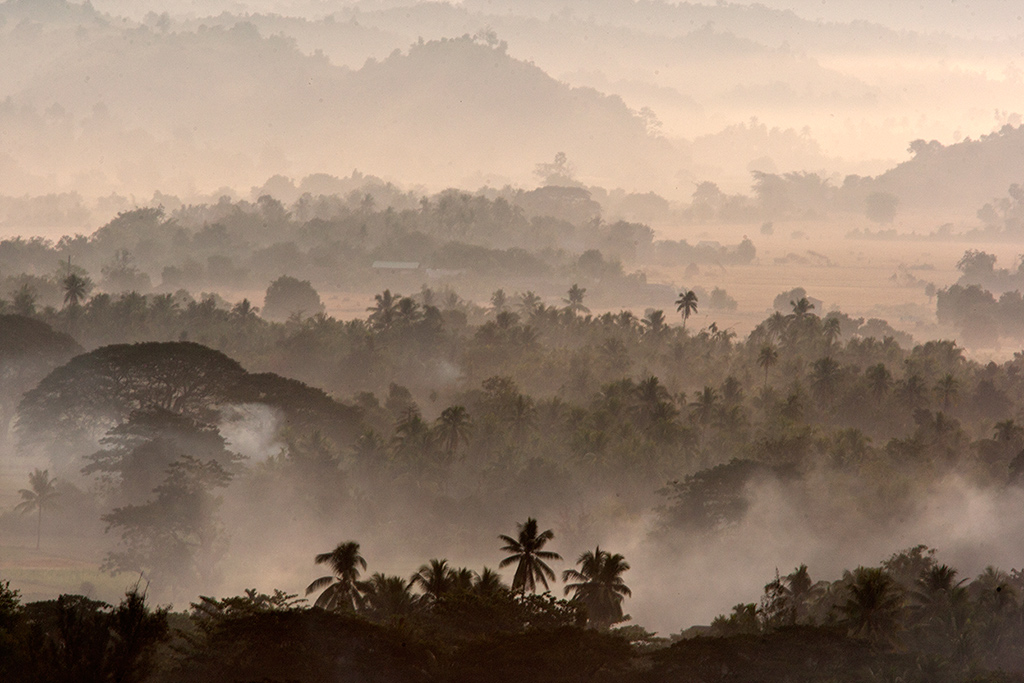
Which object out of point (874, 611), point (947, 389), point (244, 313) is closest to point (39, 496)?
point (244, 313)

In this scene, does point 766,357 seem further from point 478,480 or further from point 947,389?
point 478,480

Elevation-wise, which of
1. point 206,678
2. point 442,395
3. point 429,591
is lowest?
point 206,678

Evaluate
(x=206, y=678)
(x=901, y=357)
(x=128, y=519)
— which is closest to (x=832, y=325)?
(x=901, y=357)

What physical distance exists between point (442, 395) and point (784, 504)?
46.2 meters

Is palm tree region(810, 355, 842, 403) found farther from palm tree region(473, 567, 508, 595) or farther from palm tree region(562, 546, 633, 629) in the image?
palm tree region(473, 567, 508, 595)

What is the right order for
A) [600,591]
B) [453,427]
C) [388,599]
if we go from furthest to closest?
[453,427], [600,591], [388,599]

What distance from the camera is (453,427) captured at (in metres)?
99.5

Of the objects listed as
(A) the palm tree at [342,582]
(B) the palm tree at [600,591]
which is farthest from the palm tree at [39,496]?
(B) the palm tree at [600,591]

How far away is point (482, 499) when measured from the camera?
100438 mm

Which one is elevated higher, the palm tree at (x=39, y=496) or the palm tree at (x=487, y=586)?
the palm tree at (x=39, y=496)

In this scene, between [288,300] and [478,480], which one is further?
[288,300]

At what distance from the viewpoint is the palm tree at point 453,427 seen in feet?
326

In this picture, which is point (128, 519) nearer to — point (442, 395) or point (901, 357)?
point (442, 395)

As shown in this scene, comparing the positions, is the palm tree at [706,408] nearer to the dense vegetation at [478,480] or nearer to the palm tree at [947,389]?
the dense vegetation at [478,480]
